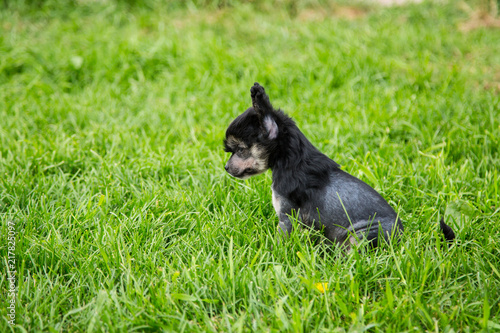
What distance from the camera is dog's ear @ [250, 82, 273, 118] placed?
2.87 m

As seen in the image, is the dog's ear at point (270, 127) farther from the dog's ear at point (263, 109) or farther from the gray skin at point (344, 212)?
the gray skin at point (344, 212)

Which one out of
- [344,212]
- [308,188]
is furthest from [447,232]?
[308,188]

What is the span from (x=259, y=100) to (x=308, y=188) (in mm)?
731

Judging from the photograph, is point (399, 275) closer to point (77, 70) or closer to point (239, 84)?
point (239, 84)

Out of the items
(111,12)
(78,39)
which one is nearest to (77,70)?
(78,39)

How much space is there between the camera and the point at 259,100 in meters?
2.92

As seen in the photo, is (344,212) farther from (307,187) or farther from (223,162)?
(223,162)

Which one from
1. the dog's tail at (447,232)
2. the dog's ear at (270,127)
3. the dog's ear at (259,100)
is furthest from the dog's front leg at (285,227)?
the dog's tail at (447,232)

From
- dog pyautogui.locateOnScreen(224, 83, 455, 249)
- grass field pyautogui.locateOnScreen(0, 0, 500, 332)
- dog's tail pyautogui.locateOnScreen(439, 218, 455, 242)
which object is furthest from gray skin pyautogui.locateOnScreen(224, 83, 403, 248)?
dog's tail pyautogui.locateOnScreen(439, 218, 455, 242)

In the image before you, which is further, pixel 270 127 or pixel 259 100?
pixel 270 127

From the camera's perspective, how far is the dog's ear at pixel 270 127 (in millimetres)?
3041

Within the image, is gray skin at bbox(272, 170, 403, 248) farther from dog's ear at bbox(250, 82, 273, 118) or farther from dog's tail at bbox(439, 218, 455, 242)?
dog's ear at bbox(250, 82, 273, 118)

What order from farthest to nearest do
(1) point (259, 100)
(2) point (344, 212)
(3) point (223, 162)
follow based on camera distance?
(3) point (223, 162), (2) point (344, 212), (1) point (259, 100)

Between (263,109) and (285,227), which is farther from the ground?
(263,109)
